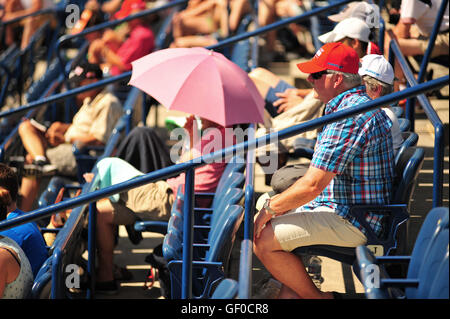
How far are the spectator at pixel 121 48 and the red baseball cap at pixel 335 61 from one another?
393cm

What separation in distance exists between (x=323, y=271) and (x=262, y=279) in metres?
0.39

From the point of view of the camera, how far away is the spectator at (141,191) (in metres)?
4.43

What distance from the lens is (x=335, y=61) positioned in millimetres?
3484

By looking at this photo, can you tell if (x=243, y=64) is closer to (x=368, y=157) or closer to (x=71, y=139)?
(x=71, y=139)

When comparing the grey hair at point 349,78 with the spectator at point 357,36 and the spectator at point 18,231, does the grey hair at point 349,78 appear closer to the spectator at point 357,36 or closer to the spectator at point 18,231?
the spectator at point 357,36

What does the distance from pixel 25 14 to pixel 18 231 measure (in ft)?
20.2

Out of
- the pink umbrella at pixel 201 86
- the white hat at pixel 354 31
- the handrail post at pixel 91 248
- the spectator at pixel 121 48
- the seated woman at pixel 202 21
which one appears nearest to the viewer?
the pink umbrella at pixel 201 86

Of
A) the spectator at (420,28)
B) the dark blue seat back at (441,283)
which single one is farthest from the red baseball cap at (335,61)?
the spectator at (420,28)

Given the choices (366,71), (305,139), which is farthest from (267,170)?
(366,71)

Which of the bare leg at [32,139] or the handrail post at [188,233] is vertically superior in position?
the bare leg at [32,139]

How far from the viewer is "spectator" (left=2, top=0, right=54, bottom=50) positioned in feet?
30.0

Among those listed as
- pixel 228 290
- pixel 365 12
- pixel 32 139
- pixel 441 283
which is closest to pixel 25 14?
pixel 32 139

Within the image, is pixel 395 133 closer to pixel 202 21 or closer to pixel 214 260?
pixel 214 260

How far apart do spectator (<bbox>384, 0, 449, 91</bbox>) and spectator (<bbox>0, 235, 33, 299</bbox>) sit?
3.40m
